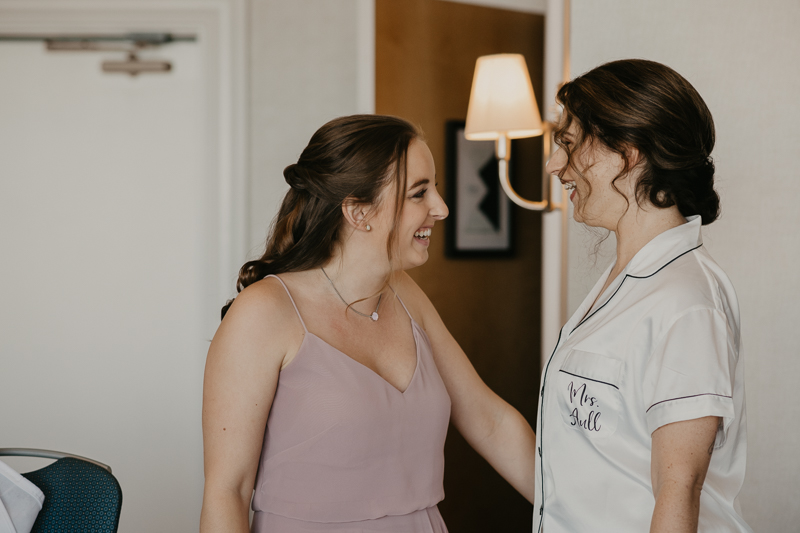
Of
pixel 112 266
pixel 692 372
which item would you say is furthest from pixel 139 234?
pixel 692 372

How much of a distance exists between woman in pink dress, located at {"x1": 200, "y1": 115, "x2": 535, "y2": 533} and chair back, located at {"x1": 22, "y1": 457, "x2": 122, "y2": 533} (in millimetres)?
240

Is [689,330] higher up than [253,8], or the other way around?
[253,8]

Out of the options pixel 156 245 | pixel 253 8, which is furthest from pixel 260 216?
pixel 253 8

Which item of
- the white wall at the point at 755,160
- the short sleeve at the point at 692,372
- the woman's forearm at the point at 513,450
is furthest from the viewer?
the white wall at the point at 755,160

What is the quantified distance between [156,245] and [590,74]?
1.91 m

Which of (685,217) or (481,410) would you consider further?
(481,410)

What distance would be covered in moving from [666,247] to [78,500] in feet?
3.98

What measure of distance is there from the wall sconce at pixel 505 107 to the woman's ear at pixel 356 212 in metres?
0.98

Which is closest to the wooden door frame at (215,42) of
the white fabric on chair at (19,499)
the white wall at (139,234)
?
the white wall at (139,234)

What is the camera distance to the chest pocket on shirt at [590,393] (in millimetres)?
1062

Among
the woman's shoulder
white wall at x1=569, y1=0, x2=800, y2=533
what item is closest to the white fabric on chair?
the woman's shoulder

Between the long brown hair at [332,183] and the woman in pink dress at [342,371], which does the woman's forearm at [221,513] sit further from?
the long brown hair at [332,183]

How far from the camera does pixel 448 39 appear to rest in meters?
3.08

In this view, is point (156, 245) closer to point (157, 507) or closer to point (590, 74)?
point (157, 507)
